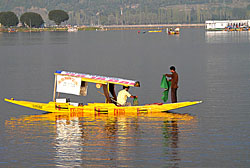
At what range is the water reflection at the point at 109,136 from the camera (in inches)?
1192

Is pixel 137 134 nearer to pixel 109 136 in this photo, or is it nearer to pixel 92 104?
pixel 109 136

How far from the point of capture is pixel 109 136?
35.1 m

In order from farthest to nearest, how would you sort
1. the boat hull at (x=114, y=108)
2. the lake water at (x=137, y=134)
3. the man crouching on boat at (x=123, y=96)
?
the boat hull at (x=114, y=108)
the man crouching on boat at (x=123, y=96)
the lake water at (x=137, y=134)

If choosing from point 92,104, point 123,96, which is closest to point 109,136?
point 123,96

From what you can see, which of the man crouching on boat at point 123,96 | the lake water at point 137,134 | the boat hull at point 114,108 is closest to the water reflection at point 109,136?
the lake water at point 137,134

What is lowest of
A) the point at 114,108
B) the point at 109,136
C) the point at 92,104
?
the point at 109,136

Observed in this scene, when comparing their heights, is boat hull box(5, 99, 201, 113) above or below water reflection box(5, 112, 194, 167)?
above

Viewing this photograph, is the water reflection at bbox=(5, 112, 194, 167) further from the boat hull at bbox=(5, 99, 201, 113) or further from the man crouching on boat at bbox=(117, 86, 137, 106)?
the man crouching on boat at bbox=(117, 86, 137, 106)

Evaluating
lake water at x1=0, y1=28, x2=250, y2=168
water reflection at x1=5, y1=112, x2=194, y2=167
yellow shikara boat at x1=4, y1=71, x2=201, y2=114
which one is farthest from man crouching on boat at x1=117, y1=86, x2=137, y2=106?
lake water at x1=0, y1=28, x2=250, y2=168

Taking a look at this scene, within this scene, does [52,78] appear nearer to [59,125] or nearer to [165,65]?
[165,65]

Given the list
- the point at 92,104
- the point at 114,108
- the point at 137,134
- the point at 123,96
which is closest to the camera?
the point at 137,134

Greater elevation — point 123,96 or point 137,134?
point 123,96

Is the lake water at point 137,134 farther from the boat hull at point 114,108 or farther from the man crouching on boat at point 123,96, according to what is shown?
the man crouching on boat at point 123,96

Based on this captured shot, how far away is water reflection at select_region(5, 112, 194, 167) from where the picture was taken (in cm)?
3027
